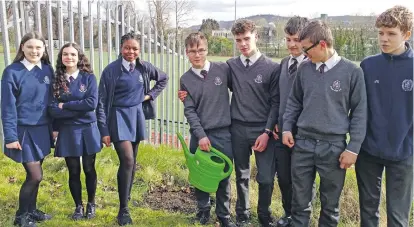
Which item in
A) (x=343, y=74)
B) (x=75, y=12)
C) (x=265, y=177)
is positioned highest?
(x=75, y=12)

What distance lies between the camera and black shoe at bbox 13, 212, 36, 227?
373 centimetres

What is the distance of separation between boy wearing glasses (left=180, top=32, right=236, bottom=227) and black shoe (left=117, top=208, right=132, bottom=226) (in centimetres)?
97

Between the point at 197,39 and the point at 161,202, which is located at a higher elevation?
the point at 197,39

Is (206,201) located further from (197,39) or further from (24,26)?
(24,26)

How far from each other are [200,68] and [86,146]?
1.26m

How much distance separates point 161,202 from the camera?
15.1 feet

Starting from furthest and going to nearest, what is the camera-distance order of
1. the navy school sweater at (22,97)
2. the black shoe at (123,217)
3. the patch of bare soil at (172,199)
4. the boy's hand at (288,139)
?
the patch of bare soil at (172,199), the black shoe at (123,217), the navy school sweater at (22,97), the boy's hand at (288,139)

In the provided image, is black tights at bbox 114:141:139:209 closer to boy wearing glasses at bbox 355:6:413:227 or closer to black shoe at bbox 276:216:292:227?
black shoe at bbox 276:216:292:227

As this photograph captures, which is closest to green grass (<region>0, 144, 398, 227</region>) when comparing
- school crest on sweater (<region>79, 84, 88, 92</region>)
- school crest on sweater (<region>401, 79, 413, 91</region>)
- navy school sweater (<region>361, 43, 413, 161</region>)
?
school crest on sweater (<region>79, 84, 88, 92</region>)

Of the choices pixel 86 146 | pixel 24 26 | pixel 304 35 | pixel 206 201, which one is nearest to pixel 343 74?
pixel 304 35

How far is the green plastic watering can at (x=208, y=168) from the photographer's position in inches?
138

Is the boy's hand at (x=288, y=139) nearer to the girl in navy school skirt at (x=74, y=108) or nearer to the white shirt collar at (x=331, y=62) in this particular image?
the white shirt collar at (x=331, y=62)

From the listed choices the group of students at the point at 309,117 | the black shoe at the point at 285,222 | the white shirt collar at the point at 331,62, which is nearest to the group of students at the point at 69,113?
the group of students at the point at 309,117

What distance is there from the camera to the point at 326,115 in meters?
2.99
